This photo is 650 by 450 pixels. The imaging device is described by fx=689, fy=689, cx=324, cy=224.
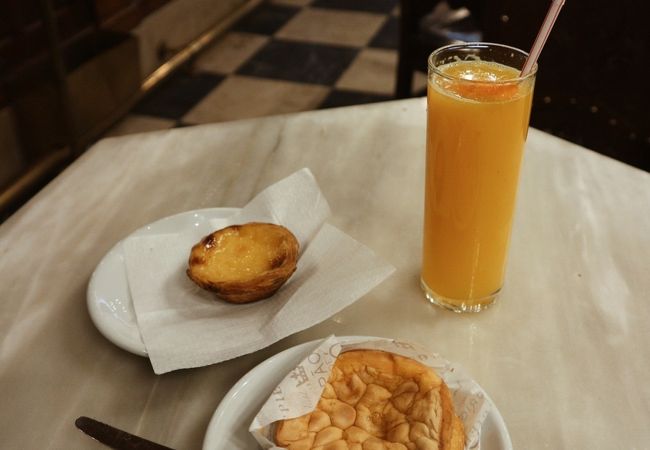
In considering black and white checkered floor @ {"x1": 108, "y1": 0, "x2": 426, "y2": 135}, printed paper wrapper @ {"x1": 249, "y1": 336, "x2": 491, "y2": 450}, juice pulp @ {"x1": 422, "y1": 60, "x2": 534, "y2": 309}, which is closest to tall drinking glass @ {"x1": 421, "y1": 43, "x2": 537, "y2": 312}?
juice pulp @ {"x1": 422, "y1": 60, "x2": 534, "y2": 309}

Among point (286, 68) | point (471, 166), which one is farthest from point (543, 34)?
point (286, 68)

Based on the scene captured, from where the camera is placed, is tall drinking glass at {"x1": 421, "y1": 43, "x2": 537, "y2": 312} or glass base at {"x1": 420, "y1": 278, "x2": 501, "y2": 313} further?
glass base at {"x1": 420, "y1": 278, "x2": 501, "y2": 313}

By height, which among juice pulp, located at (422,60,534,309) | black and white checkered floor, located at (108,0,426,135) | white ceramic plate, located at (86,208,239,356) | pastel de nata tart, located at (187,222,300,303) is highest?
juice pulp, located at (422,60,534,309)

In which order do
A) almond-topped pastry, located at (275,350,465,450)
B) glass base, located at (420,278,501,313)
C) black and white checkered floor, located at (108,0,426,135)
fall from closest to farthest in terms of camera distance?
almond-topped pastry, located at (275,350,465,450)
glass base, located at (420,278,501,313)
black and white checkered floor, located at (108,0,426,135)

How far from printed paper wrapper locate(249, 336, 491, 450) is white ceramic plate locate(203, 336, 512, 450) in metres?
0.01

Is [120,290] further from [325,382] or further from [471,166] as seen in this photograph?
[471,166]

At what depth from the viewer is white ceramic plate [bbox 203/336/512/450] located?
54 cm

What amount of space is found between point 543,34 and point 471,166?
13 centimetres

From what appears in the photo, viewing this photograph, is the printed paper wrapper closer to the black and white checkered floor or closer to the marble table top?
the marble table top

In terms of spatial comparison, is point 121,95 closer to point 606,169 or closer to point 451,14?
point 451,14

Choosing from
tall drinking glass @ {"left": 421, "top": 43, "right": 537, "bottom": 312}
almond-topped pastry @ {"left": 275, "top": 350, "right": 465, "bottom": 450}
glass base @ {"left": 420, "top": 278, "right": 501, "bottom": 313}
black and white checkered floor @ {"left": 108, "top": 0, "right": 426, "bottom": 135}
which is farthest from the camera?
black and white checkered floor @ {"left": 108, "top": 0, "right": 426, "bottom": 135}

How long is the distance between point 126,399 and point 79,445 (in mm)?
58

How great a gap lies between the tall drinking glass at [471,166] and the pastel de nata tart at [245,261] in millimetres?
154

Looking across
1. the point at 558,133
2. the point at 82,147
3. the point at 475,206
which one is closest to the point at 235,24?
the point at 82,147
